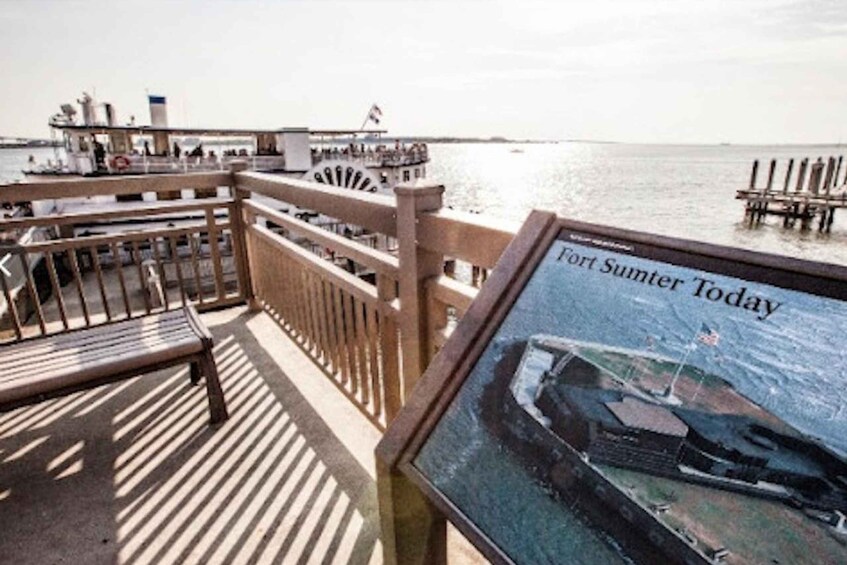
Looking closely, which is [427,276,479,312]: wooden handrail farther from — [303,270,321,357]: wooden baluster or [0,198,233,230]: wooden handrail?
[0,198,233,230]: wooden handrail

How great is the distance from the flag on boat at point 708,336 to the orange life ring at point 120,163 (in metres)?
25.7

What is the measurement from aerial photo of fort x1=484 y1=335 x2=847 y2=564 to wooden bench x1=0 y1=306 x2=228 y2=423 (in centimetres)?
249

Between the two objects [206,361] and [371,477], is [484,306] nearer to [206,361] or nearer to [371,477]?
A: [371,477]

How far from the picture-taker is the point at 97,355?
3.04 m

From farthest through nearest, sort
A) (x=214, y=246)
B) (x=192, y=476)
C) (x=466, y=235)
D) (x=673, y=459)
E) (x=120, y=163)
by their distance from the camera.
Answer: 1. (x=120, y=163)
2. (x=214, y=246)
3. (x=192, y=476)
4. (x=466, y=235)
5. (x=673, y=459)

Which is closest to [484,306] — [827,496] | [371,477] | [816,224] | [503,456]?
[503,456]

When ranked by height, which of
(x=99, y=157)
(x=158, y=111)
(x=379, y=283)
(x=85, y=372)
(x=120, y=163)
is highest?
(x=158, y=111)

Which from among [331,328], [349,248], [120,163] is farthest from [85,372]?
[120,163]

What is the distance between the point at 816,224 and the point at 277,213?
47468mm

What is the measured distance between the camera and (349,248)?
2.81 metres

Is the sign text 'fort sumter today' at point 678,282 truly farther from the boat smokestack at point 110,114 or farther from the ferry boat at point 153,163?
the boat smokestack at point 110,114

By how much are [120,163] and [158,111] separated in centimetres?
550

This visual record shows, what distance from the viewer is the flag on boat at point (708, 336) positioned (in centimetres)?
107

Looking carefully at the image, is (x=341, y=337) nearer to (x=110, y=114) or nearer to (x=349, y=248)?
(x=349, y=248)
